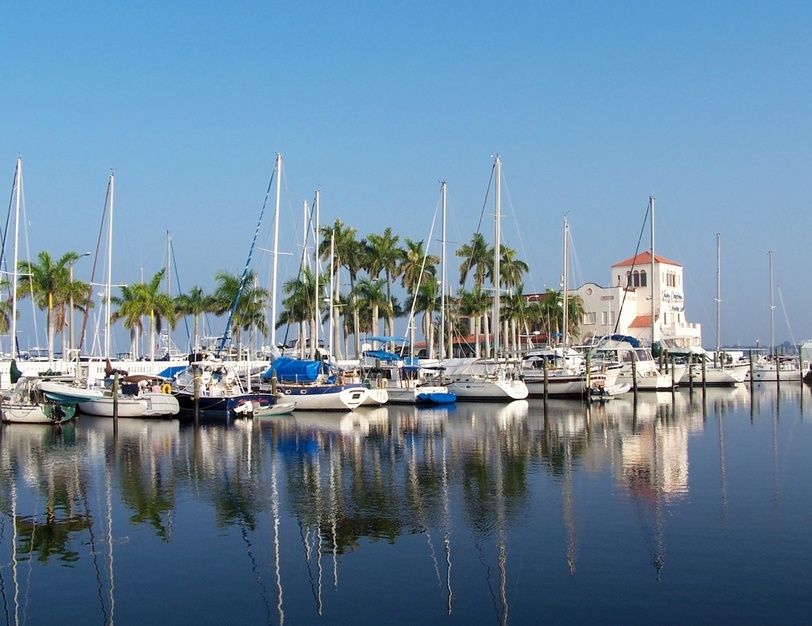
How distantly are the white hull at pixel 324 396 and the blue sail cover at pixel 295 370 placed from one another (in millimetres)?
1454

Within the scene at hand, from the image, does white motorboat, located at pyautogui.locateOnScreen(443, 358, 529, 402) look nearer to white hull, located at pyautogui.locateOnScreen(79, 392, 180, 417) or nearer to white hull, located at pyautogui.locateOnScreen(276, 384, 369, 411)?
white hull, located at pyautogui.locateOnScreen(276, 384, 369, 411)

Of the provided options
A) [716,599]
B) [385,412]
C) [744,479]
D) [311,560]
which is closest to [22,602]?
[311,560]

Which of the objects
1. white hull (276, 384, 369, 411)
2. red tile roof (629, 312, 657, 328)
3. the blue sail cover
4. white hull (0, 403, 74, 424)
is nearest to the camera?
white hull (0, 403, 74, 424)

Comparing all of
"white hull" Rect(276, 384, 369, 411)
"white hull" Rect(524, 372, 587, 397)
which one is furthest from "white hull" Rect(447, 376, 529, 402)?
"white hull" Rect(276, 384, 369, 411)

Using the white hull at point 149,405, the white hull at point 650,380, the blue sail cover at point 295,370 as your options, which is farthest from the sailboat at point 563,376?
the white hull at point 149,405

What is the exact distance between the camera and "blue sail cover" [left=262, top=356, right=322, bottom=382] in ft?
186

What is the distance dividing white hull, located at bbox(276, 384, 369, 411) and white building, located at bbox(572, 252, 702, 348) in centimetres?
5907

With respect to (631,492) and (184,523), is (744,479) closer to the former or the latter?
(631,492)

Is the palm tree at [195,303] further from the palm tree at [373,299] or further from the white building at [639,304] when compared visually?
the white building at [639,304]

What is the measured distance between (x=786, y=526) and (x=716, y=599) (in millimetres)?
7045

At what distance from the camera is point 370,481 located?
28906 mm

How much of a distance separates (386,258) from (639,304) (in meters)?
40.2

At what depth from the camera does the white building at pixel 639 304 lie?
358ft

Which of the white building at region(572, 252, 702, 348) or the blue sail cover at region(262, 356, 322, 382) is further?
the white building at region(572, 252, 702, 348)
